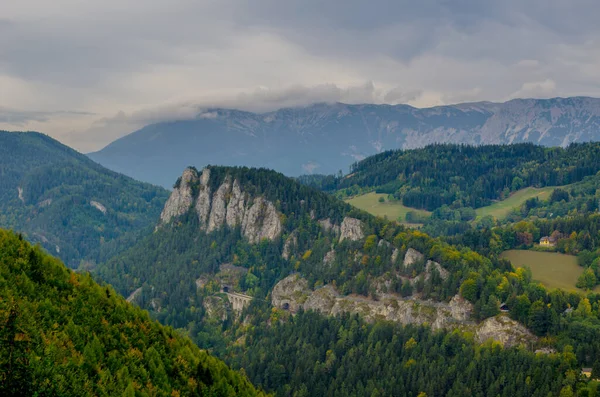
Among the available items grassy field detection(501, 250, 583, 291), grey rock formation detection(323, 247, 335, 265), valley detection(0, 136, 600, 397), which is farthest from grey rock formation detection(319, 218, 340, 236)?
grassy field detection(501, 250, 583, 291)

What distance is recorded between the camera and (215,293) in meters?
148

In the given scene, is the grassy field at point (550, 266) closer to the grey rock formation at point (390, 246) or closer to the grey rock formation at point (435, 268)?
the grey rock formation at point (435, 268)

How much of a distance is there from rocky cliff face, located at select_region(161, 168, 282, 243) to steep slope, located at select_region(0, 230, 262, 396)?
12167 cm

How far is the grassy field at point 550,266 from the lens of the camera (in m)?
113

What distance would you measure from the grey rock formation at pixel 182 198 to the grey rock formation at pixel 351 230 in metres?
63.7

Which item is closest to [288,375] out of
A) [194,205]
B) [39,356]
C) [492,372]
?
[492,372]

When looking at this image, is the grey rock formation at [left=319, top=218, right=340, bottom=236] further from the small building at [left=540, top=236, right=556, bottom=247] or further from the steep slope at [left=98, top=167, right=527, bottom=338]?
the small building at [left=540, top=236, right=556, bottom=247]

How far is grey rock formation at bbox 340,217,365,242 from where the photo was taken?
461ft

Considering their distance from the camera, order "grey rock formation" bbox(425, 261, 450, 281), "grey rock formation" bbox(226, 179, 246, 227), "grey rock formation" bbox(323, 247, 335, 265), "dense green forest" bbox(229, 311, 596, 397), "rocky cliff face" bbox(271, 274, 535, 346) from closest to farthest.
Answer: "dense green forest" bbox(229, 311, 596, 397)
"rocky cliff face" bbox(271, 274, 535, 346)
"grey rock formation" bbox(425, 261, 450, 281)
"grey rock formation" bbox(323, 247, 335, 265)
"grey rock formation" bbox(226, 179, 246, 227)

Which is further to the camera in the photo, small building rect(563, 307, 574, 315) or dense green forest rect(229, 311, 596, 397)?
small building rect(563, 307, 574, 315)

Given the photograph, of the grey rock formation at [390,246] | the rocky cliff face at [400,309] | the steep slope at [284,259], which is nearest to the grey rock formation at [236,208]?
the steep slope at [284,259]

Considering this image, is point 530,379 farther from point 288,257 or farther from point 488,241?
point 288,257

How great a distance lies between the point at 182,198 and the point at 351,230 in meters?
70.4

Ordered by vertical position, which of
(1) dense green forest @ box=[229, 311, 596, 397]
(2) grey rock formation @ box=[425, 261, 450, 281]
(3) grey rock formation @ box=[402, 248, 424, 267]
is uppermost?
(3) grey rock formation @ box=[402, 248, 424, 267]
